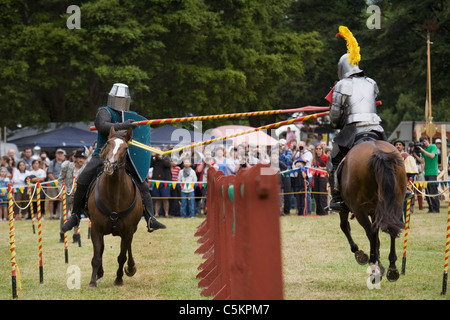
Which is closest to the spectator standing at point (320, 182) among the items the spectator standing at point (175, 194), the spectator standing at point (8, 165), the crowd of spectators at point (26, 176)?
the spectator standing at point (175, 194)

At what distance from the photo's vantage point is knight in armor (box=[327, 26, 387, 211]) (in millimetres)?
9727

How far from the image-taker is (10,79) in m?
32.1

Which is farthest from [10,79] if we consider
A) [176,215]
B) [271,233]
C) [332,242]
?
[271,233]

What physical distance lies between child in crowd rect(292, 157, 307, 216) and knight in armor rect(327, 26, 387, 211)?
498 inches

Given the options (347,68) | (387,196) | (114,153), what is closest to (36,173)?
(114,153)

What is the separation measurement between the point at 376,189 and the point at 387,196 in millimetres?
362

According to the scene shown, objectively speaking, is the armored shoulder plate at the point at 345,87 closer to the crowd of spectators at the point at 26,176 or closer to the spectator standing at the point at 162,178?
the crowd of spectators at the point at 26,176

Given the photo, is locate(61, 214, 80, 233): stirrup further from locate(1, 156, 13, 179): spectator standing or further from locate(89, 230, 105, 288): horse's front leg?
locate(1, 156, 13, 179): spectator standing

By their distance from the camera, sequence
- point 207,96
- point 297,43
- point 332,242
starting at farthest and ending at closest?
point 297,43, point 207,96, point 332,242

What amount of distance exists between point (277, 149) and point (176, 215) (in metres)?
3.69

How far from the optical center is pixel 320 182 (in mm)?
22594

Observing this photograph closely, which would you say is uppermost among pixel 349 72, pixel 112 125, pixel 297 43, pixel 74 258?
pixel 297 43

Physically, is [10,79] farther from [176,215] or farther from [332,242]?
[332,242]

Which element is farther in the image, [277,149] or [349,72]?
[277,149]
